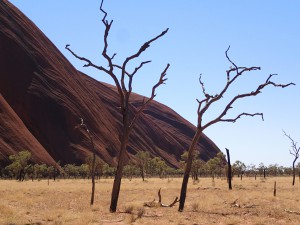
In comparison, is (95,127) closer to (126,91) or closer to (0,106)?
(0,106)

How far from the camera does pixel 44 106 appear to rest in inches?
4077

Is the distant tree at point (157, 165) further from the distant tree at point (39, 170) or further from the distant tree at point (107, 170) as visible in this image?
the distant tree at point (39, 170)

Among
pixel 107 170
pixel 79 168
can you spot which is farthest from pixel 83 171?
pixel 107 170

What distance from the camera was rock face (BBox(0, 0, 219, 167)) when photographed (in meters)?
88.9

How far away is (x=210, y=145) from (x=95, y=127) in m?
89.7

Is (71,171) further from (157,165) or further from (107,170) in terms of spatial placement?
(157,165)

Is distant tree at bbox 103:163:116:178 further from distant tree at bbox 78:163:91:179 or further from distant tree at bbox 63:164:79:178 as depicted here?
distant tree at bbox 63:164:79:178

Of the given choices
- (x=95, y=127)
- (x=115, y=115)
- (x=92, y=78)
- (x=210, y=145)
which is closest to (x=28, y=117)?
(x=95, y=127)

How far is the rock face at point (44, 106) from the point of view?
88938mm

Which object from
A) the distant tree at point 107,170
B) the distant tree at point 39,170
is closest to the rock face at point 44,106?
the distant tree at point 39,170

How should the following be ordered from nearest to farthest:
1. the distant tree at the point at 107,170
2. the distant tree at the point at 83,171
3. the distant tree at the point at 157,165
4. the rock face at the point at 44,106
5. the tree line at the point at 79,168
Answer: the tree line at the point at 79,168, the distant tree at the point at 83,171, the rock face at the point at 44,106, the distant tree at the point at 107,170, the distant tree at the point at 157,165

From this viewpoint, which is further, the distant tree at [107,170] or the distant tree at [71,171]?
the distant tree at [107,170]

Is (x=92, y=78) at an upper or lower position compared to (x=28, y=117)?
upper

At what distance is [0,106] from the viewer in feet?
289
